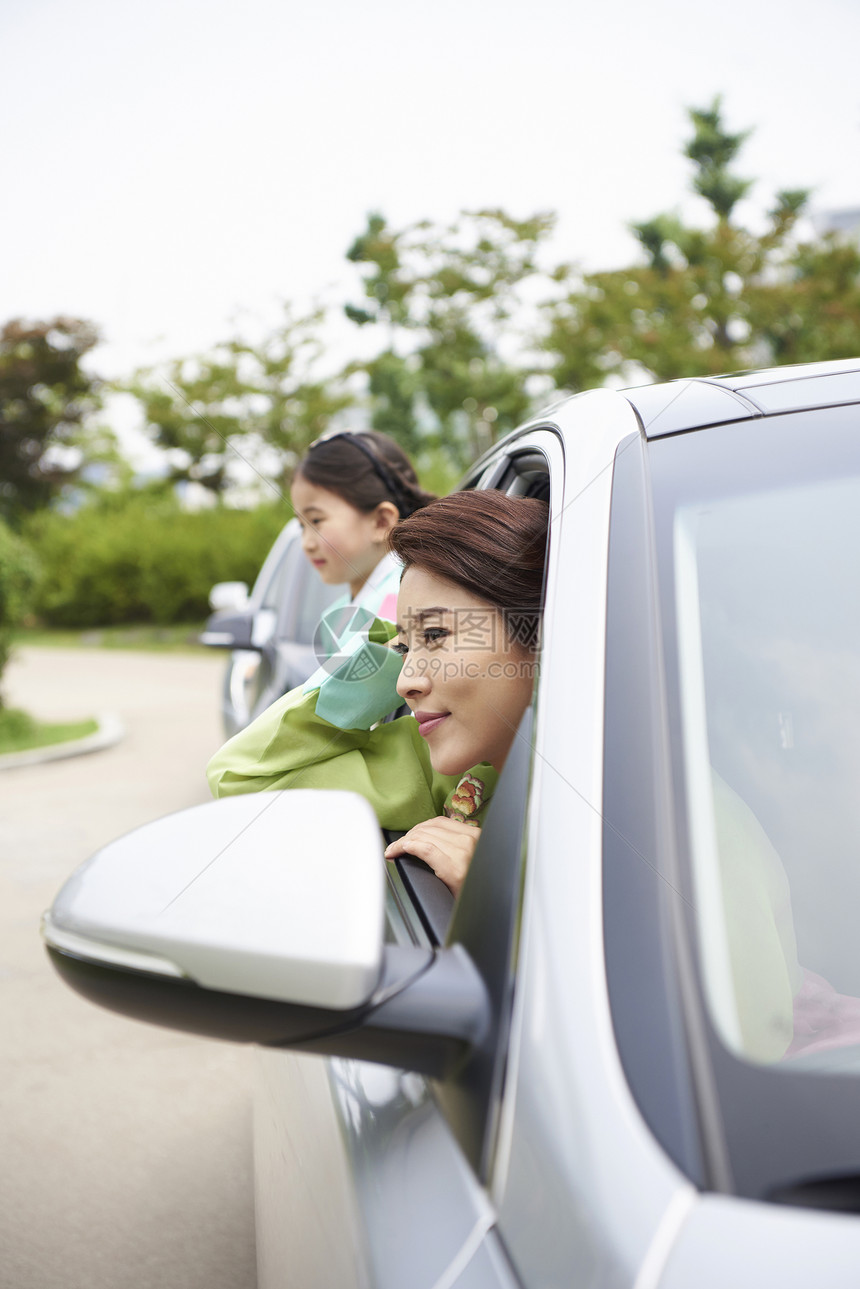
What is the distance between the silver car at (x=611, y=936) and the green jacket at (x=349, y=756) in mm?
297

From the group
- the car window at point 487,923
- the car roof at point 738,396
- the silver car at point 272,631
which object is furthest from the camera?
the silver car at point 272,631

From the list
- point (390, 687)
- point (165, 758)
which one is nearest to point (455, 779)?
point (390, 687)

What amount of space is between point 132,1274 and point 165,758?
6849mm

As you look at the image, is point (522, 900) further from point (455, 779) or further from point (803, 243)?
point (803, 243)

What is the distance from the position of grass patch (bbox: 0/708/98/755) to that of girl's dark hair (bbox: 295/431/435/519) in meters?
6.72

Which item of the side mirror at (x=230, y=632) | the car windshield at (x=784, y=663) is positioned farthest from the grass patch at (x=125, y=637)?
the car windshield at (x=784, y=663)

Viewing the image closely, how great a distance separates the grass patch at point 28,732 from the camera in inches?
369

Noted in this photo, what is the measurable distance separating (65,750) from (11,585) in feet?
5.67

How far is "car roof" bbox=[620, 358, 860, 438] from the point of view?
4.25 feet

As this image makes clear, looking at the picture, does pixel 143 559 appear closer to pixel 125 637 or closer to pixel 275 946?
pixel 125 637

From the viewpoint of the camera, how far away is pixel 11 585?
384 inches

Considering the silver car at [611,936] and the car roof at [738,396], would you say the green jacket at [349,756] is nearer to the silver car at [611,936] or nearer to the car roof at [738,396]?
the silver car at [611,936]

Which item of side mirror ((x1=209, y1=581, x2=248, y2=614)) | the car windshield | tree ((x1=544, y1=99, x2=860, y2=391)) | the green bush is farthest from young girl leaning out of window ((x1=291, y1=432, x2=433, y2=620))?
the green bush

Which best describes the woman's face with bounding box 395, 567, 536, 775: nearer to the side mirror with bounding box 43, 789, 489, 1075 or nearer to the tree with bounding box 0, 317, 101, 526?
the side mirror with bounding box 43, 789, 489, 1075
